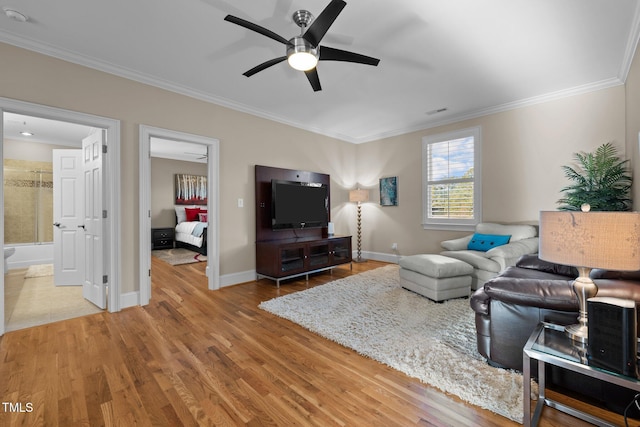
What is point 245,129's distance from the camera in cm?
421

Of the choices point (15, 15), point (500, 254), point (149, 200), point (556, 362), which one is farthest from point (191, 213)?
point (556, 362)

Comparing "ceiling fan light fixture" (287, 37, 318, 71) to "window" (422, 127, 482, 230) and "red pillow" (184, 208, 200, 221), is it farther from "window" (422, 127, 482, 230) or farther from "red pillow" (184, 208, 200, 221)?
"red pillow" (184, 208, 200, 221)

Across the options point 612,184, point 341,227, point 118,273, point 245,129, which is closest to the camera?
point 118,273

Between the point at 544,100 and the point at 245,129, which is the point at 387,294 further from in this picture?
the point at 544,100

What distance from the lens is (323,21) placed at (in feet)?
6.20

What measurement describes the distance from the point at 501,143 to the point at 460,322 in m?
3.05

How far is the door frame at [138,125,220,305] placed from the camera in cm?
319

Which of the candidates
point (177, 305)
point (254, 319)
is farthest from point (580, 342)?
point (177, 305)

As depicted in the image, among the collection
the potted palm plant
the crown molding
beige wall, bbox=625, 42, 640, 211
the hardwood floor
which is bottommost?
the hardwood floor

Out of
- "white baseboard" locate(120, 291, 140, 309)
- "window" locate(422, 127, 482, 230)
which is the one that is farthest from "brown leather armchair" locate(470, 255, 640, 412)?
"white baseboard" locate(120, 291, 140, 309)

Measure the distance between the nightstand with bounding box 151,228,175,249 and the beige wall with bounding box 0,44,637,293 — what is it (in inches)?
173

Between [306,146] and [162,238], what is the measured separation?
195 inches

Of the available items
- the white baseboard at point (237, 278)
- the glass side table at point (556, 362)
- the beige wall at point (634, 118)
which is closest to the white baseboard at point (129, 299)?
the white baseboard at point (237, 278)

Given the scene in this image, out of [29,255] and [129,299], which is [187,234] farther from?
[129,299]
